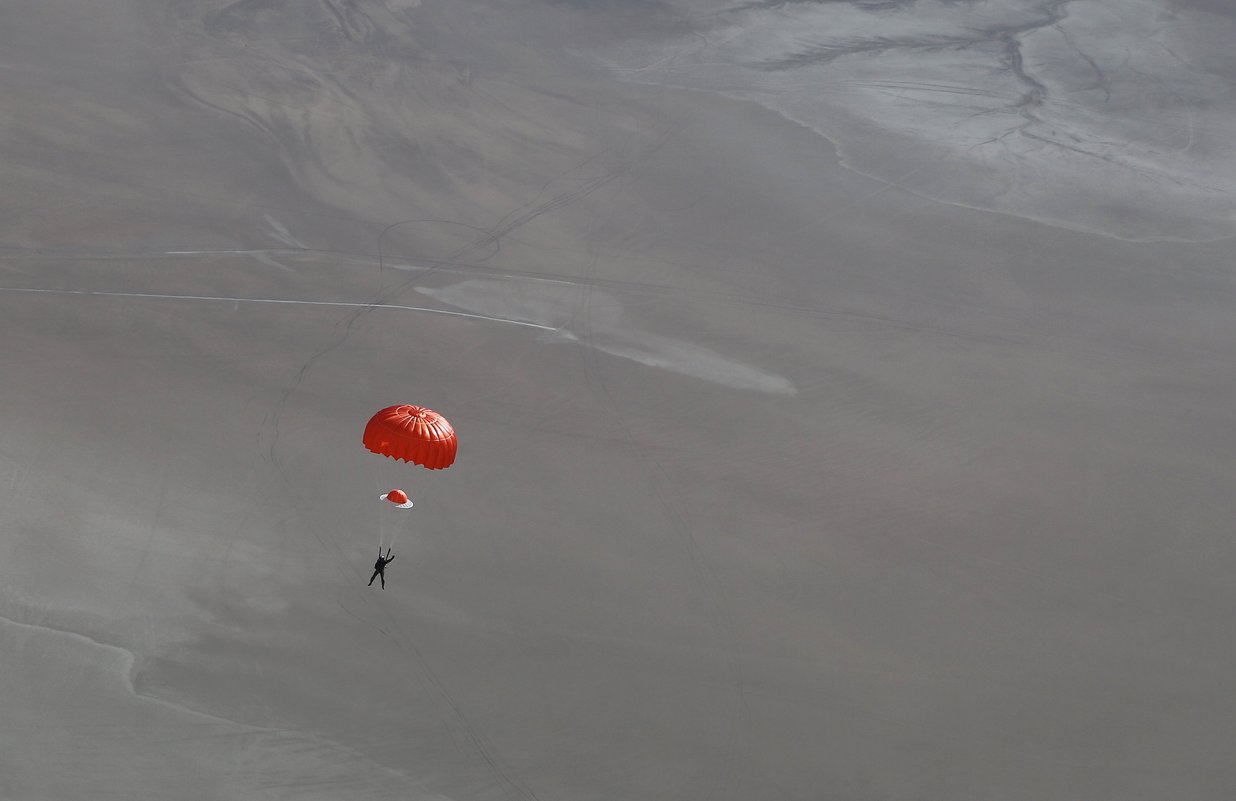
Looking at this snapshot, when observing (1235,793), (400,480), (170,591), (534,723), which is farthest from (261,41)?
(1235,793)

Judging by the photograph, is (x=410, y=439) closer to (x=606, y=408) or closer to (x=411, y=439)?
(x=411, y=439)

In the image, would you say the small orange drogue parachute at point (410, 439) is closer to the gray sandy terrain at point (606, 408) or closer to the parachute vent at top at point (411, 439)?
the parachute vent at top at point (411, 439)

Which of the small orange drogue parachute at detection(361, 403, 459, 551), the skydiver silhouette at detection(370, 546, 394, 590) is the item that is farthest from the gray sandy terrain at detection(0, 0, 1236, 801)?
the small orange drogue parachute at detection(361, 403, 459, 551)

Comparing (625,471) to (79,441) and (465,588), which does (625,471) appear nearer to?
(465,588)

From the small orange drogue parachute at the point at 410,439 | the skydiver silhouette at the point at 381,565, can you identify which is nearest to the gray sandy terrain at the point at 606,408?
the skydiver silhouette at the point at 381,565

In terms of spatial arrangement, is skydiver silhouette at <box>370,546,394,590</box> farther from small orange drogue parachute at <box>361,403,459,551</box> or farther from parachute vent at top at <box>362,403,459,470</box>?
parachute vent at top at <box>362,403,459,470</box>

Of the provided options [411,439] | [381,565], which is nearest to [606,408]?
[411,439]
